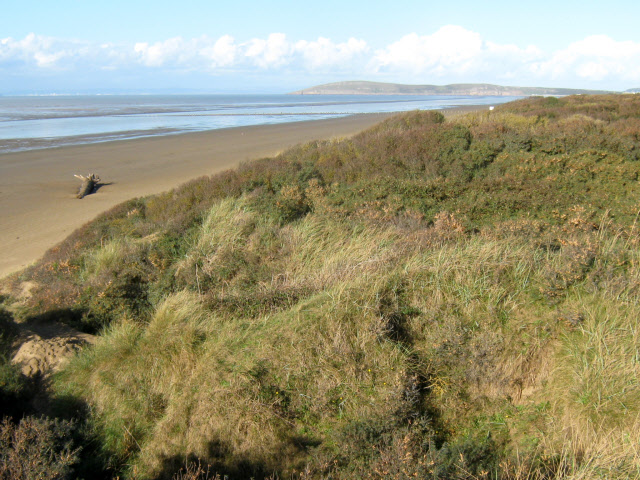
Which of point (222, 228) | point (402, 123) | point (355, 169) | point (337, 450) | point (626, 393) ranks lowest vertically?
point (337, 450)

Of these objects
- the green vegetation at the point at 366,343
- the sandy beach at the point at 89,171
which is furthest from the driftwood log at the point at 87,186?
the green vegetation at the point at 366,343

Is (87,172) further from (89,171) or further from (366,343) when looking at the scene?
(366,343)

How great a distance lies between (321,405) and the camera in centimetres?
416

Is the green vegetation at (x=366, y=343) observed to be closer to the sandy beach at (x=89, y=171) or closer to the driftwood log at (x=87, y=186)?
the sandy beach at (x=89, y=171)

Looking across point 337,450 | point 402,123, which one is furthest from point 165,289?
point 402,123

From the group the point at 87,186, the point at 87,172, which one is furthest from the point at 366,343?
the point at 87,172

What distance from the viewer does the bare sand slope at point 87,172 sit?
1235 cm

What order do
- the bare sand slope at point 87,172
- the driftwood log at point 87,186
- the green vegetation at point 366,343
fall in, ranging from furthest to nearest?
the driftwood log at point 87,186 < the bare sand slope at point 87,172 < the green vegetation at point 366,343

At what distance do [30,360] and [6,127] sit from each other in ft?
132

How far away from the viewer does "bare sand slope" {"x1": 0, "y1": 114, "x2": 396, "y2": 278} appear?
12.4 meters

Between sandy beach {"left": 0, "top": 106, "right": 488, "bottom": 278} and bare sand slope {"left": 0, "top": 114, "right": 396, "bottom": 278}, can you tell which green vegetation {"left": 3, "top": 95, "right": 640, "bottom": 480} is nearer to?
sandy beach {"left": 0, "top": 106, "right": 488, "bottom": 278}

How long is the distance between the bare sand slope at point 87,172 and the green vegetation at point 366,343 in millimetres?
5781

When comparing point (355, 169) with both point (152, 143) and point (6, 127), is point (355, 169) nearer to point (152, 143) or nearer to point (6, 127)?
point (152, 143)

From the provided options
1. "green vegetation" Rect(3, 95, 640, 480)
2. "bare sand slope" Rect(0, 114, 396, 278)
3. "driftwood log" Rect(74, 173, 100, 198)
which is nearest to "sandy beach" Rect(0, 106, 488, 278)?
"bare sand slope" Rect(0, 114, 396, 278)
